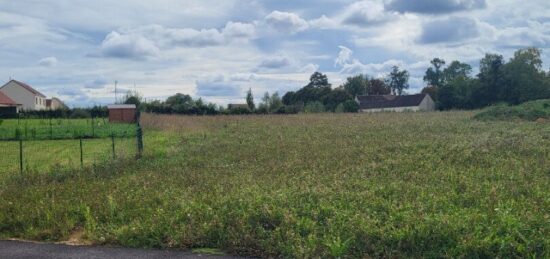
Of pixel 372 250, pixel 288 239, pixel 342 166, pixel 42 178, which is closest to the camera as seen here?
pixel 372 250

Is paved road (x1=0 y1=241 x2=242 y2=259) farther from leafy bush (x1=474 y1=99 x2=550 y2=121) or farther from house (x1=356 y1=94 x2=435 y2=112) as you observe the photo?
house (x1=356 y1=94 x2=435 y2=112)

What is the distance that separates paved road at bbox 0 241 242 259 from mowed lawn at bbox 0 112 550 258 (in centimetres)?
23

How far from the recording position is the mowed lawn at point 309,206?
5539 mm

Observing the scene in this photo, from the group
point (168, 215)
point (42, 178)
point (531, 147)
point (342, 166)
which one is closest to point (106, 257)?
point (168, 215)

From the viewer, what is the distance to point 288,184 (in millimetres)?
8734

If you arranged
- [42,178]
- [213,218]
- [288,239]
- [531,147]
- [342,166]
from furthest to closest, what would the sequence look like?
[531,147] < [342,166] < [42,178] < [213,218] < [288,239]

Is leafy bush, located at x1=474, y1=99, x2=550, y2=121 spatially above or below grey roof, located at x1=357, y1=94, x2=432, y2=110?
below

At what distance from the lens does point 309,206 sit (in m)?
6.86

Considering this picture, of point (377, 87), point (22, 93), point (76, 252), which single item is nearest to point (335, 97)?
point (377, 87)

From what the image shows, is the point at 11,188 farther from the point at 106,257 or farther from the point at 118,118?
the point at 118,118

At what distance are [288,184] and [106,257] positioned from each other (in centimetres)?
368

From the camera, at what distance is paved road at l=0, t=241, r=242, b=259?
583cm

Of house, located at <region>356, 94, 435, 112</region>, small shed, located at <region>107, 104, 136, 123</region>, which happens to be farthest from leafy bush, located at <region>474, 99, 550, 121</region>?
house, located at <region>356, 94, 435, 112</region>

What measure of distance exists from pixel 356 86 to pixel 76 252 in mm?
106973
